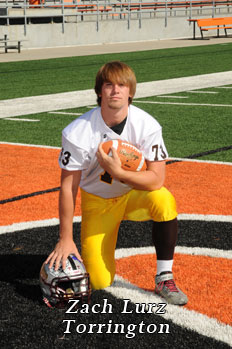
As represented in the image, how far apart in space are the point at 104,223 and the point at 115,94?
83cm

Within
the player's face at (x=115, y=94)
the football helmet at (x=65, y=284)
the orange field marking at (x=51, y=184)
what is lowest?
the orange field marking at (x=51, y=184)

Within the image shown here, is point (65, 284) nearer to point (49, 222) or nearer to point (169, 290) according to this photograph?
point (169, 290)

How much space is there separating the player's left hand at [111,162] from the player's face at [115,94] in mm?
291

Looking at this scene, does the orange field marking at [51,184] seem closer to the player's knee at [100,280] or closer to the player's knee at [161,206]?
the player's knee at [100,280]

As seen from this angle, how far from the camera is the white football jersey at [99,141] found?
4.16 m

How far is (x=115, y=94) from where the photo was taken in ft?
13.5

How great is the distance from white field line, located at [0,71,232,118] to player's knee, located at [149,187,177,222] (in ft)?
26.3

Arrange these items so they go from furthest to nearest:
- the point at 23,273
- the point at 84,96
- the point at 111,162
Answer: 1. the point at 84,96
2. the point at 23,273
3. the point at 111,162

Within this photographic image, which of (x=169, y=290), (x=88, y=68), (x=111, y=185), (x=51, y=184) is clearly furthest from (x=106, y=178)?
(x=88, y=68)

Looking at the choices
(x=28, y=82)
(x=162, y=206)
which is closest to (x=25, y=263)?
(x=162, y=206)

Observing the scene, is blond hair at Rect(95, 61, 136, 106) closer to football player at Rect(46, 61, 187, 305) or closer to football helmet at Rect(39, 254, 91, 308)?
football player at Rect(46, 61, 187, 305)

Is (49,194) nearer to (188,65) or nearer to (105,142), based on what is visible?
(105,142)

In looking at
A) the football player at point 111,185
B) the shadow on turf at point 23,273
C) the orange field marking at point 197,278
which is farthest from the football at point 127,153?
the shadow on turf at point 23,273

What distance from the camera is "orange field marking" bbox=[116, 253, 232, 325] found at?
4.08m
